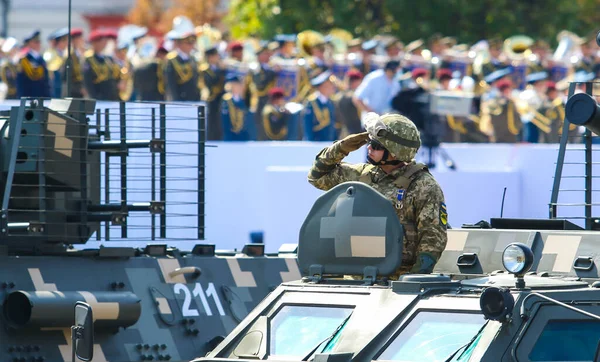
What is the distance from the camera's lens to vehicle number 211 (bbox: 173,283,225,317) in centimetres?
1205

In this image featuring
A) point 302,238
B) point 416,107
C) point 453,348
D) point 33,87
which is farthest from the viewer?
point 33,87

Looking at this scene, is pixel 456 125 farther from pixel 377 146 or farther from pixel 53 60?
pixel 377 146

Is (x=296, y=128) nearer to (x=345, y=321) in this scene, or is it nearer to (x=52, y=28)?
(x=345, y=321)

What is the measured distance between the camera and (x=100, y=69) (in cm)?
2425

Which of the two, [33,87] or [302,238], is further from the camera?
[33,87]

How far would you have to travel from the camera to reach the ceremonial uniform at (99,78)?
78.9 feet

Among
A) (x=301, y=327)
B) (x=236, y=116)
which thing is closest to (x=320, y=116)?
(x=236, y=116)

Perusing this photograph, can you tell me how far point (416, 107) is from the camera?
20.7 m

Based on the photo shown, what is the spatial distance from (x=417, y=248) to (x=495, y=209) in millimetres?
9538

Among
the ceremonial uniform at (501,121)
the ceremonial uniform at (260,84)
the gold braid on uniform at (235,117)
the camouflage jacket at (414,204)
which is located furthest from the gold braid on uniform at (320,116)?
the camouflage jacket at (414,204)

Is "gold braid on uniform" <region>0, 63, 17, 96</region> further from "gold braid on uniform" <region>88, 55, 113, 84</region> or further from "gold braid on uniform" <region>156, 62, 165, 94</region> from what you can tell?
"gold braid on uniform" <region>156, 62, 165, 94</region>

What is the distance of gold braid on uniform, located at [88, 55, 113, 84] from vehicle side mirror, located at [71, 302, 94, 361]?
53.2 ft

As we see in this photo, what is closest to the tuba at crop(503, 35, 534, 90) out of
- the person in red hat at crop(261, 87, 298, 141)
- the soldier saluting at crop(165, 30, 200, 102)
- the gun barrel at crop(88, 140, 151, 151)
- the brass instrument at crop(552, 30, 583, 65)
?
the brass instrument at crop(552, 30, 583, 65)

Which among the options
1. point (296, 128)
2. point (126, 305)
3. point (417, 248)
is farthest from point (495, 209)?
point (417, 248)
